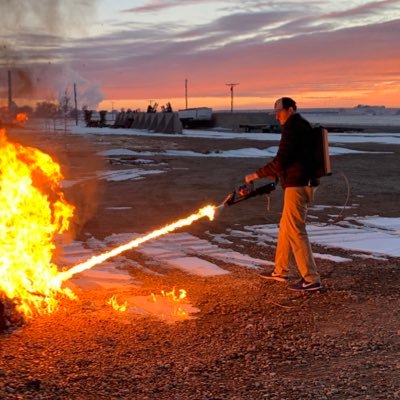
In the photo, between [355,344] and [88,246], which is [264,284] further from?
[88,246]

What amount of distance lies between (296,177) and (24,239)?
9.84 feet

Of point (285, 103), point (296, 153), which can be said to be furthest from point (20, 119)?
point (296, 153)

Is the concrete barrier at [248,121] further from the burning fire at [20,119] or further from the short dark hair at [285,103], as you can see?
the burning fire at [20,119]

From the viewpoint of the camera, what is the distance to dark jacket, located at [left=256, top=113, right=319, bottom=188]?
6.60 meters

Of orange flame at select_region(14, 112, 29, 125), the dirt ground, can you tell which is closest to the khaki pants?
the dirt ground

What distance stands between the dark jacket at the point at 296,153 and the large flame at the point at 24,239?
2.64m

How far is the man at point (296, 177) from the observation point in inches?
261

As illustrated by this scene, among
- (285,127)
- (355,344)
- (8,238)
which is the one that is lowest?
(355,344)

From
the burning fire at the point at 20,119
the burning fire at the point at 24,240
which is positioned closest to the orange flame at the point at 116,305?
the burning fire at the point at 24,240

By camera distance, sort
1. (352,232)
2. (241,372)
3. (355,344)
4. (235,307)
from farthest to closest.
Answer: (352,232), (235,307), (355,344), (241,372)

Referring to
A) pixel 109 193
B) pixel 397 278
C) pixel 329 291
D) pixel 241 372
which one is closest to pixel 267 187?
pixel 329 291

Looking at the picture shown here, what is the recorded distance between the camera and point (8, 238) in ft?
18.5

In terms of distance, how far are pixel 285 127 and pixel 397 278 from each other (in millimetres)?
2327

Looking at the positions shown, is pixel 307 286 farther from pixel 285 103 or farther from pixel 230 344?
pixel 285 103
